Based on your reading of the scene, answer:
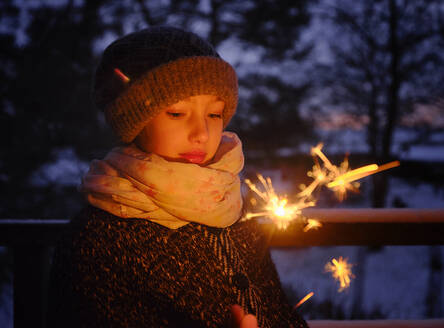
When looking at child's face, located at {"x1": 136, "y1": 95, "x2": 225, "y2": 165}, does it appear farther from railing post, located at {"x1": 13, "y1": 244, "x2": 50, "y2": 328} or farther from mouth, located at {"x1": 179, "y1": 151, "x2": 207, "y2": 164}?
railing post, located at {"x1": 13, "y1": 244, "x2": 50, "y2": 328}

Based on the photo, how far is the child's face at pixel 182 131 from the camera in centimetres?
107

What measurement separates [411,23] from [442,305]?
4.29 metres

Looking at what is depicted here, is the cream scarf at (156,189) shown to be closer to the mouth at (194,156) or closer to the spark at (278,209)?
the mouth at (194,156)

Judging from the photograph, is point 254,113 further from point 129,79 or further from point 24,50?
point 129,79

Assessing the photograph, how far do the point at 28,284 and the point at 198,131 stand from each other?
48.9 inches

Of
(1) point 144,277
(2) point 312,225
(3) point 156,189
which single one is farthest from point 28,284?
(2) point 312,225

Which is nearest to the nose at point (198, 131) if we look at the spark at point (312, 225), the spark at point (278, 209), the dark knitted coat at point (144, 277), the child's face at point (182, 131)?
the child's face at point (182, 131)

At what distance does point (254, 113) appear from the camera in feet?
14.8

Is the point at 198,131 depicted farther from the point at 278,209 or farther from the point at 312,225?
the point at 312,225

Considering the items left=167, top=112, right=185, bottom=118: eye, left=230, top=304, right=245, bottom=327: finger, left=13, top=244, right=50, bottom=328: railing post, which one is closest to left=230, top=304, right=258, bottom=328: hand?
left=230, top=304, right=245, bottom=327: finger

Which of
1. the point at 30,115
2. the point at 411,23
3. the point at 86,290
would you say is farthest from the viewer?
the point at 411,23

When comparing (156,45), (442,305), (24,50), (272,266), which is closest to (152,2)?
(24,50)

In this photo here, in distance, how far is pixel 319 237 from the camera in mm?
1569

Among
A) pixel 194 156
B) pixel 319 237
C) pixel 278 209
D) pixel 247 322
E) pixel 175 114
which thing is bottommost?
pixel 247 322
